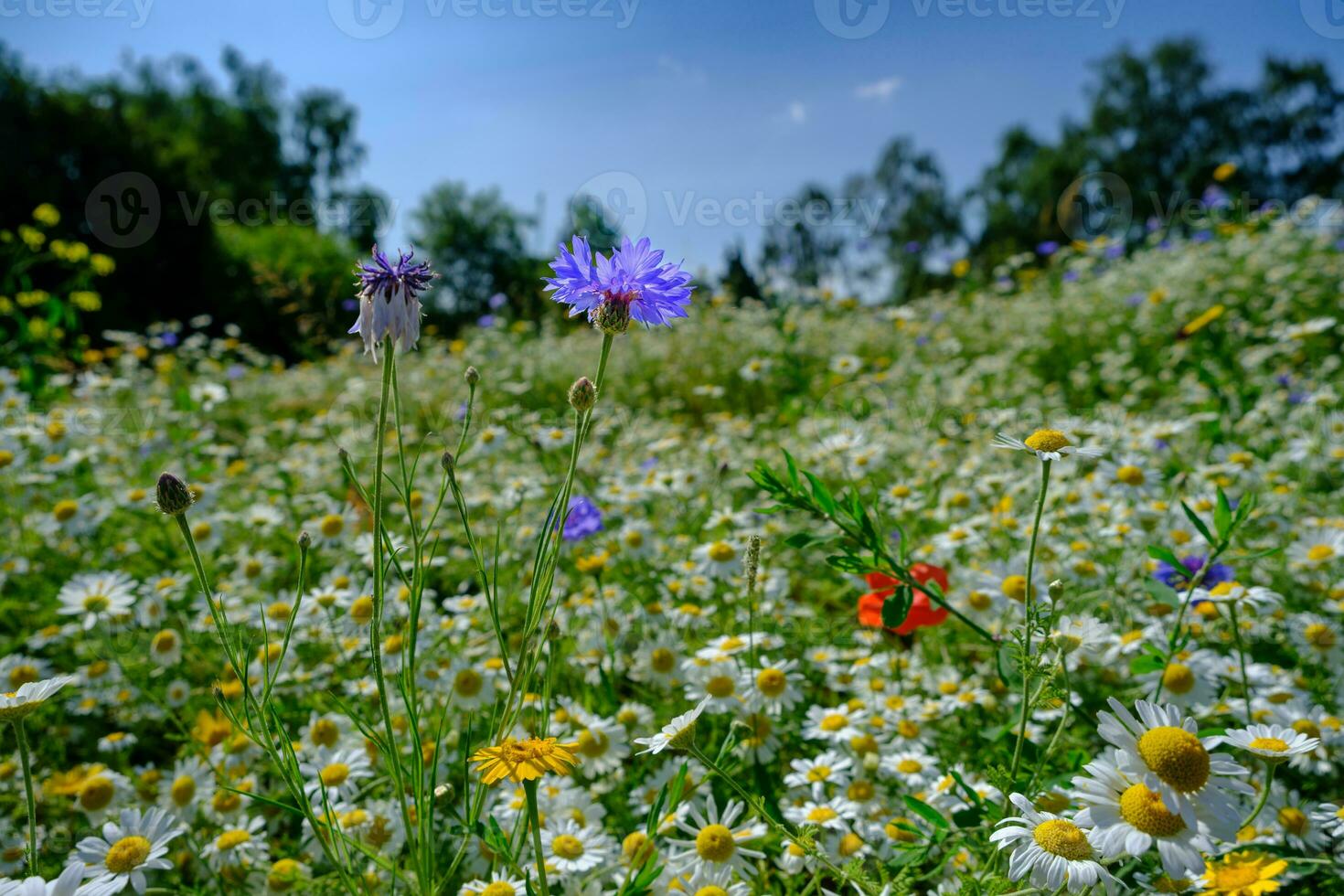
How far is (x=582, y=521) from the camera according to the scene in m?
1.62

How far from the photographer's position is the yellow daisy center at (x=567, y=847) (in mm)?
1001

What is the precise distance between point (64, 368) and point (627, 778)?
4.60 metres

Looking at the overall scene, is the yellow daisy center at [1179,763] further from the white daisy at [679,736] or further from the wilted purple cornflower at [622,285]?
the wilted purple cornflower at [622,285]

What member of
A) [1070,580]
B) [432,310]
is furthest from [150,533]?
[432,310]

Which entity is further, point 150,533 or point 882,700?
point 150,533

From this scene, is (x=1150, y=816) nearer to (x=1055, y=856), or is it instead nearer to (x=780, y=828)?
(x=1055, y=856)

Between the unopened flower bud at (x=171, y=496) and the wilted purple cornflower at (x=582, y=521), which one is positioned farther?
the wilted purple cornflower at (x=582, y=521)

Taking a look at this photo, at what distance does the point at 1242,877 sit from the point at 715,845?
511 mm

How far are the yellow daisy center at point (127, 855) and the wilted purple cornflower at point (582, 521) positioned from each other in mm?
820

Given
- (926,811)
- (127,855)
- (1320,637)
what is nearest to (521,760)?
(926,811)

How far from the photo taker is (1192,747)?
25.0 inches

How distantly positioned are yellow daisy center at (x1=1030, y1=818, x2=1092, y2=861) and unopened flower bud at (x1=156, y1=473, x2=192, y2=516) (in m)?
0.82

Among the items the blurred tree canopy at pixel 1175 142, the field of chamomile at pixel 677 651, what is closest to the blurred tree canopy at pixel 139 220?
the field of chamomile at pixel 677 651

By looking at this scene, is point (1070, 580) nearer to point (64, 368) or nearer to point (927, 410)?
point (927, 410)
